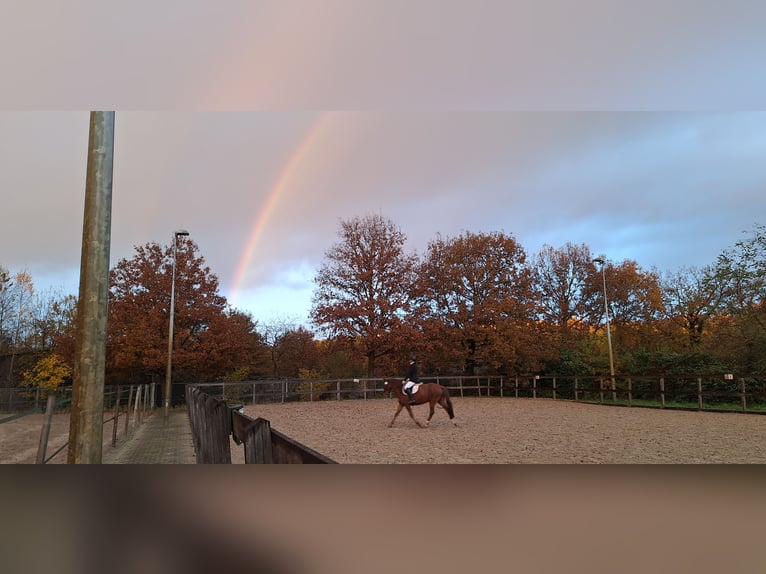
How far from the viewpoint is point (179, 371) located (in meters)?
9.51

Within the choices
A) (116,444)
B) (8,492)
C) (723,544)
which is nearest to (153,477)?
(8,492)

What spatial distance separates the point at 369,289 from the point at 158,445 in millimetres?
4154

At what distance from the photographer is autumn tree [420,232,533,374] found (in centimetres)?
800

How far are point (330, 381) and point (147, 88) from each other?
503 cm

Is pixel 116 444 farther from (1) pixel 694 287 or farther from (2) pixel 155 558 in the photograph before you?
(1) pixel 694 287

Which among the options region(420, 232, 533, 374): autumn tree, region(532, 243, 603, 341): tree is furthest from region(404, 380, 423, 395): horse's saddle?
region(532, 243, 603, 341): tree

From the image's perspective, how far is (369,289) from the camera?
A: 8188 millimetres

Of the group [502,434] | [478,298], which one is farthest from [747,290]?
[502,434]

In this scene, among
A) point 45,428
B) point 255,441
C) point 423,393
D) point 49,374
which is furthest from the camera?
point 423,393

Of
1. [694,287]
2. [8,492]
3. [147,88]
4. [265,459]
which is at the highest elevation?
[147,88]

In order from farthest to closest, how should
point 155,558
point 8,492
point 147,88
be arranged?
point 147,88 < point 8,492 < point 155,558

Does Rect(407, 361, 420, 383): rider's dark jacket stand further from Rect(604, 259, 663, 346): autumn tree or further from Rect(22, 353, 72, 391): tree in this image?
Rect(22, 353, 72, 391): tree

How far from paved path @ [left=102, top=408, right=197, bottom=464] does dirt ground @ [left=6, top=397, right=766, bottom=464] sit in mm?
501

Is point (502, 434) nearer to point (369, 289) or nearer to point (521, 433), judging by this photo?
point (521, 433)
